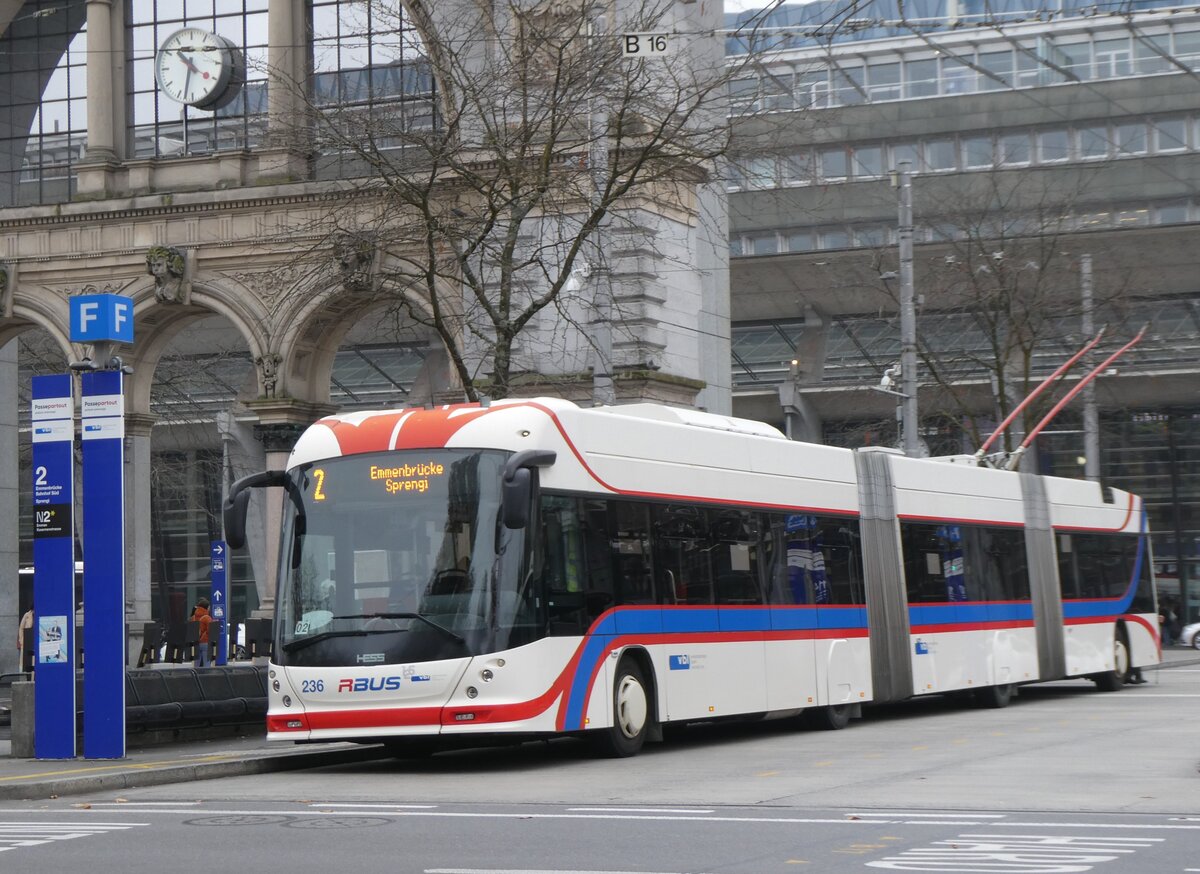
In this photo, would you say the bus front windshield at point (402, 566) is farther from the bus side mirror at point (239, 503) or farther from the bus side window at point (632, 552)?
the bus side window at point (632, 552)

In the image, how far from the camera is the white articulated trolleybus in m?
16.0

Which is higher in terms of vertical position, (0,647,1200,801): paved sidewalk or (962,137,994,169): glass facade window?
(962,137,994,169): glass facade window

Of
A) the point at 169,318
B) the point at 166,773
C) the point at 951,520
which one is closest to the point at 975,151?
the point at 169,318

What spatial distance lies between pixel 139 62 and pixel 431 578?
20.7 meters

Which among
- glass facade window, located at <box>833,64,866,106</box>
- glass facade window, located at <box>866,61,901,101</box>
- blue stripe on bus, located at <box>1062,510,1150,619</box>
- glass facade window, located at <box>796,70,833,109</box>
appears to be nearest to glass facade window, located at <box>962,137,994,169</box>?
glass facade window, located at <box>796,70,833,109</box>

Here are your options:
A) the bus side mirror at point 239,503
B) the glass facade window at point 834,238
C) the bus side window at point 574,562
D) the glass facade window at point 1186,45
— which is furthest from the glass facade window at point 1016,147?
the bus side mirror at point 239,503

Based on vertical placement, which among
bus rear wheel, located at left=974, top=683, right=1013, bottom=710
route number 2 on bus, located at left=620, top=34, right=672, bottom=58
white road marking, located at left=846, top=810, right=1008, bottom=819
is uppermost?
route number 2 on bus, located at left=620, top=34, right=672, bottom=58

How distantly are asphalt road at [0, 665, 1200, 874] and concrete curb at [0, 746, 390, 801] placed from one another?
26 centimetres

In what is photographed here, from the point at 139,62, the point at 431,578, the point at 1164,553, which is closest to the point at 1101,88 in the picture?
the point at 1164,553

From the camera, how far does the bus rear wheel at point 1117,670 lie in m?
29.2

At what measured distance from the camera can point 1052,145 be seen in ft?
179

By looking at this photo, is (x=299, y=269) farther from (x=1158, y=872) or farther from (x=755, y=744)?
(x=1158, y=872)

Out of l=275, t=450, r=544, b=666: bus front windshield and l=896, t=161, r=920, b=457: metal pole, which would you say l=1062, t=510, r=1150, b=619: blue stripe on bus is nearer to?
l=896, t=161, r=920, b=457: metal pole

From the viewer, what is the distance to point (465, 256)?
889 inches
